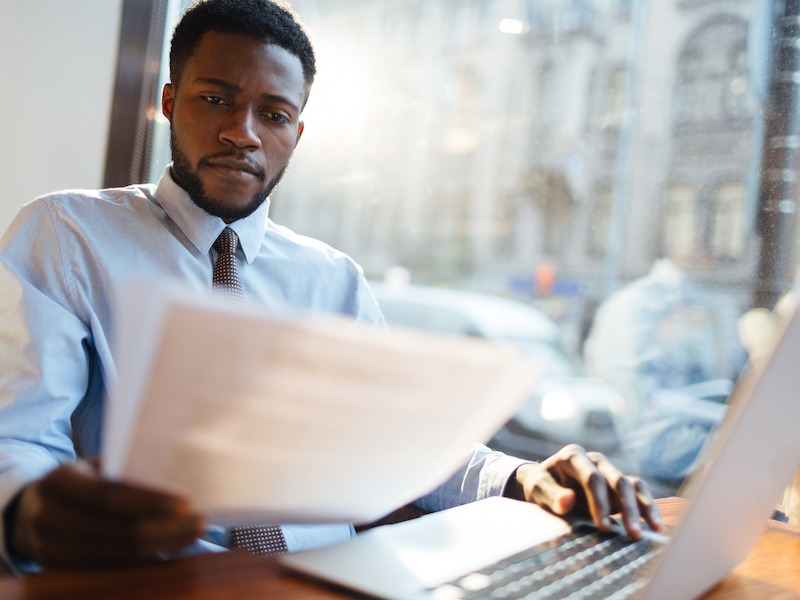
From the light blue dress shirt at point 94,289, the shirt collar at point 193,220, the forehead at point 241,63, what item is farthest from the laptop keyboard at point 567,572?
the forehead at point 241,63

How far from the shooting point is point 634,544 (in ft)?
2.34

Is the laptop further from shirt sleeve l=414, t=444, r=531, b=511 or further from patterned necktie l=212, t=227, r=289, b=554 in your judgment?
patterned necktie l=212, t=227, r=289, b=554

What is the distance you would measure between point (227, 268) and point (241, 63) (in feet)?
1.07

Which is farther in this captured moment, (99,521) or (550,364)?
(550,364)

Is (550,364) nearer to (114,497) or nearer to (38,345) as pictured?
(38,345)

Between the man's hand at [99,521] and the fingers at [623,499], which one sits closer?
the man's hand at [99,521]

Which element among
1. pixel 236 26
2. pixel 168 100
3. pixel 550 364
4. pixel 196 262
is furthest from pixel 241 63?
pixel 550 364

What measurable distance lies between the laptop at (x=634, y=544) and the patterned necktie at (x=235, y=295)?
0.32m

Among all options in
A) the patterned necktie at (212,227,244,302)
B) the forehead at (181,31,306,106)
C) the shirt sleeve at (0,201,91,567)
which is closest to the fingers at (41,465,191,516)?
the shirt sleeve at (0,201,91,567)

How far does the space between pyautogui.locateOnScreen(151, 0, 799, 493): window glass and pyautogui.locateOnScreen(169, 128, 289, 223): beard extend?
24 centimetres

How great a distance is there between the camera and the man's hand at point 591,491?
757mm

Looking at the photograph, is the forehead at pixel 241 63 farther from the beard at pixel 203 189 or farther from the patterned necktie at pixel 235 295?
the patterned necktie at pixel 235 295

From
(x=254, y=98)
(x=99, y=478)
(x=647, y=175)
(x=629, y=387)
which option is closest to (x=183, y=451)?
(x=99, y=478)

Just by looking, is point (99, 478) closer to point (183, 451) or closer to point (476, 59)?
point (183, 451)
